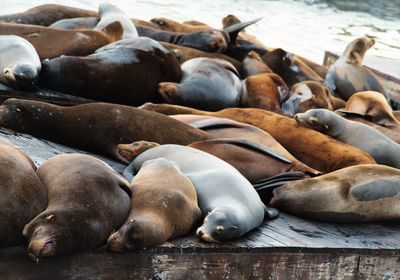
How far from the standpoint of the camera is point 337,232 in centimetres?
315

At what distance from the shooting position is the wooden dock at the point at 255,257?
7.56 ft

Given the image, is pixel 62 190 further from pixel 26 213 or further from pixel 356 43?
pixel 356 43

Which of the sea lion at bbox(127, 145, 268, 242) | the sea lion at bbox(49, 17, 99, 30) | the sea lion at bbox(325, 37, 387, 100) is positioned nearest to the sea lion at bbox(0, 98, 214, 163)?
the sea lion at bbox(127, 145, 268, 242)

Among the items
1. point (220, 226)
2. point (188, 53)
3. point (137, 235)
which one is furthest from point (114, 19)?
point (137, 235)

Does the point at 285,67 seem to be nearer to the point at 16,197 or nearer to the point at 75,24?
the point at 75,24

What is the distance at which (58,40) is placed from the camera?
543 cm

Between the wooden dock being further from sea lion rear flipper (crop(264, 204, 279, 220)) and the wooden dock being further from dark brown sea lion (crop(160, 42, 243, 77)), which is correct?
dark brown sea lion (crop(160, 42, 243, 77))

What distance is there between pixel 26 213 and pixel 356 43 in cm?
616

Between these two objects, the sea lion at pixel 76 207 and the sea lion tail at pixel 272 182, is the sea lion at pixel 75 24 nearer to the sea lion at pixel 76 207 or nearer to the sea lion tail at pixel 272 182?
the sea lion tail at pixel 272 182

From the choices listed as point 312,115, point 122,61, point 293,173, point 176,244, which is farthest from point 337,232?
point 122,61

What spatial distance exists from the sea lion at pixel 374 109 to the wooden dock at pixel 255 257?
2278mm

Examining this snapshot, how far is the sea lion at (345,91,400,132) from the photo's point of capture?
5.54 metres

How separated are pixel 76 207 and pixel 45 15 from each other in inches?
214

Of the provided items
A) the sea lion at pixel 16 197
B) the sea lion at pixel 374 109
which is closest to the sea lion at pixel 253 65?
the sea lion at pixel 374 109
